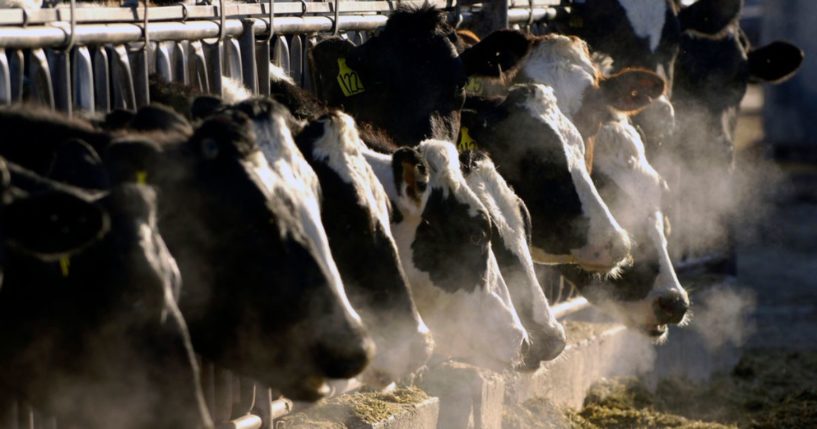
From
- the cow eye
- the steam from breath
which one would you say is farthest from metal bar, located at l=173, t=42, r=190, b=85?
the steam from breath

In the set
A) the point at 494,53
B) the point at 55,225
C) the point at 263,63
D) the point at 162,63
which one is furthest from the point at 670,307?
the point at 55,225

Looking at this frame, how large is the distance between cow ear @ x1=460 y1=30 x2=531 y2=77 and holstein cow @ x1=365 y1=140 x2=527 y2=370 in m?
1.52

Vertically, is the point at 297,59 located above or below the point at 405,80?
above

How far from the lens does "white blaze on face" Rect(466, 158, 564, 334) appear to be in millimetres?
6793

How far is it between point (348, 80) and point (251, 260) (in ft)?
8.65

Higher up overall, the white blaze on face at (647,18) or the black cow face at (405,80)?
the black cow face at (405,80)

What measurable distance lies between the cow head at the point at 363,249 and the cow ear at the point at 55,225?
1.72 m

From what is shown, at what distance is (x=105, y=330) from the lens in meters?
4.25

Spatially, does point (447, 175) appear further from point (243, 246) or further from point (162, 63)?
point (243, 246)

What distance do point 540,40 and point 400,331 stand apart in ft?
11.0

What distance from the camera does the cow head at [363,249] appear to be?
555 centimetres

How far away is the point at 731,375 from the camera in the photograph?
435 inches

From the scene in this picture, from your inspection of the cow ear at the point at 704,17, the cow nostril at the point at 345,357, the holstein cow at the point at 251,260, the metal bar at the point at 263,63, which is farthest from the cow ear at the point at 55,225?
the cow ear at the point at 704,17

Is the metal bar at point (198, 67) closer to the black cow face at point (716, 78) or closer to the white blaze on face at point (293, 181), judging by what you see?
the white blaze on face at point (293, 181)
